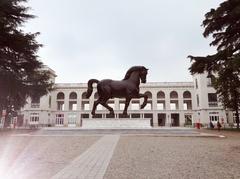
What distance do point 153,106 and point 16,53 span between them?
4125 cm

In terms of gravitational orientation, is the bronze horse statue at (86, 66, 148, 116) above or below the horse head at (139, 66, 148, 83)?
below

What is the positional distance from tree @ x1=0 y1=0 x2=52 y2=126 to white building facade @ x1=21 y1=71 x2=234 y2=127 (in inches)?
1223

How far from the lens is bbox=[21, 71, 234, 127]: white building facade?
48.5 meters

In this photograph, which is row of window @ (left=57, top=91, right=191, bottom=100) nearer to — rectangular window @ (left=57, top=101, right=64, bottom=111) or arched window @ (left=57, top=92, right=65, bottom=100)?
arched window @ (left=57, top=92, right=65, bottom=100)

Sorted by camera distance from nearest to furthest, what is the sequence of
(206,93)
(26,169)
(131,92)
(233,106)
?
(26,169), (131,92), (233,106), (206,93)

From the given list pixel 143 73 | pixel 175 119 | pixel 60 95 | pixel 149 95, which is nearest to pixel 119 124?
pixel 143 73

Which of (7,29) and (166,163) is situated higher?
(7,29)

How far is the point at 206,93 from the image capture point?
48344 millimetres

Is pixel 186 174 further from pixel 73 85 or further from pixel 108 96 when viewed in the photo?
pixel 73 85

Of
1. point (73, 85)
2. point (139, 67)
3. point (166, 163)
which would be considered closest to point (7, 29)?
point (139, 67)

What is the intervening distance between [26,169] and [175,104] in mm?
58149

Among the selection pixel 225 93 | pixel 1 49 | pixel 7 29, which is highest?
pixel 7 29

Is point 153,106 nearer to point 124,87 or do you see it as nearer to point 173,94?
point 173,94

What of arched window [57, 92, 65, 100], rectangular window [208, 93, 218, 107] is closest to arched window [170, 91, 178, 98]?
rectangular window [208, 93, 218, 107]
